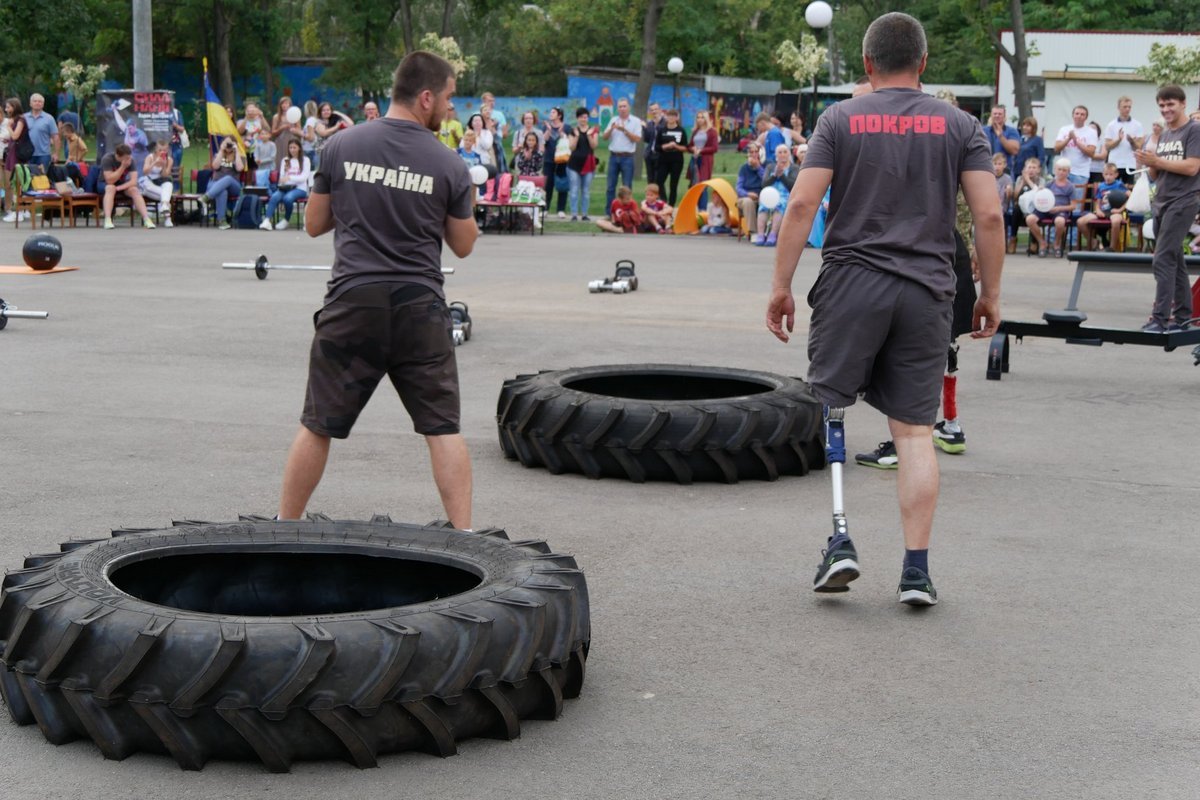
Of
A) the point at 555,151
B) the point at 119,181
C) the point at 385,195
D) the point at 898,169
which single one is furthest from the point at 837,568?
the point at 119,181

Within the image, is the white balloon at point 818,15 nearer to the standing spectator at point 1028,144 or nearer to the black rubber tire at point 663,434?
the standing spectator at point 1028,144

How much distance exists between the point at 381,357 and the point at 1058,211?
1840cm

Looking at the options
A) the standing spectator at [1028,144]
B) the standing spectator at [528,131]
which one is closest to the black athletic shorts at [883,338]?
the standing spectator at [1028,144]

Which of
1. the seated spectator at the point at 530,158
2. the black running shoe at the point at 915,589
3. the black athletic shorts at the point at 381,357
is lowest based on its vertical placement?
the black running shoe at the point at 915,589

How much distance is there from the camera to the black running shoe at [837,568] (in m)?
5.33

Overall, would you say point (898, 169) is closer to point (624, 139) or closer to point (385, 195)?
point (385, 195)

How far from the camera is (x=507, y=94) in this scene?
3209 inches

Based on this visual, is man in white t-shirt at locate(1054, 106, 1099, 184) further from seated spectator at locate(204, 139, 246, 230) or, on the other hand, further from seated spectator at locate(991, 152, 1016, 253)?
seated spectator at locate(204, 139, 246, 230)

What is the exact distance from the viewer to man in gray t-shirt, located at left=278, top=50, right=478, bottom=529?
5543mm

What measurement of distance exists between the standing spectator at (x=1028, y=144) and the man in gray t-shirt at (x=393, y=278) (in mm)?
19275

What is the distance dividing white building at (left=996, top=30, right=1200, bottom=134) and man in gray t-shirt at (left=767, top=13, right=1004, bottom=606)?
41.8 m

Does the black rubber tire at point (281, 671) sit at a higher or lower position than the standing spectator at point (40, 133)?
lower

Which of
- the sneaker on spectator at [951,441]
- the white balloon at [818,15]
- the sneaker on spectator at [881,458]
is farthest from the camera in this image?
the white balloon at [818,15]

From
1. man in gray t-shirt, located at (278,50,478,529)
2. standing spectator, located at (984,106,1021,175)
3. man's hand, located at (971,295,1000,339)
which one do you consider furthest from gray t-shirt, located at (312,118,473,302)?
standing spectator, located at (984,106,1021,175)
